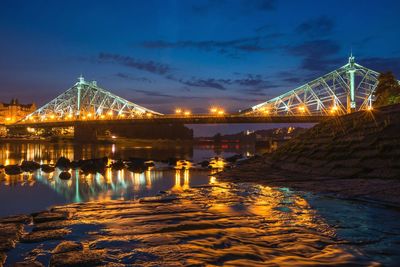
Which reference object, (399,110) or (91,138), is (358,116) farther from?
(91,138)

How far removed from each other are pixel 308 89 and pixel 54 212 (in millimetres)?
78158

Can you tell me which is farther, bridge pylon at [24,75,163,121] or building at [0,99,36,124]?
building at [0,99,36,124]

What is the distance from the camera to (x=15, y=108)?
168000 mm

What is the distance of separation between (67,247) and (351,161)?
1099 cm

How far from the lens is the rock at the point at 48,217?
7.12 metres

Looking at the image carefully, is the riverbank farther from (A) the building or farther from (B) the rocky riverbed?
(A) the building

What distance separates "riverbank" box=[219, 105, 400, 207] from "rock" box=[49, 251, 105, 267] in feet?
21.2

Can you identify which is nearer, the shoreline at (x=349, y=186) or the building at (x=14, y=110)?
the shoreline at (x=349, y=186)

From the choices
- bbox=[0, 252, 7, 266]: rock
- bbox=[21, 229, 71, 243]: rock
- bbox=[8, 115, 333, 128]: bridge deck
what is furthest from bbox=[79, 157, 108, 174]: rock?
bbox=[8, 115, 333, 128]: bridge deck

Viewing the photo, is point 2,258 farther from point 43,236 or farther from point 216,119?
point 216,119

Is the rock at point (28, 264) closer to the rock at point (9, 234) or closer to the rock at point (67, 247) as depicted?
the rock at point (67, 247)

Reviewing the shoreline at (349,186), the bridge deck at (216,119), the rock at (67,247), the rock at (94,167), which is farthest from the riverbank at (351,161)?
the bridge deck at (216,119)

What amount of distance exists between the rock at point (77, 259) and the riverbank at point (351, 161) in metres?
6.47

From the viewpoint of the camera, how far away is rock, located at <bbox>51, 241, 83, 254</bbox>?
504 centimetres
